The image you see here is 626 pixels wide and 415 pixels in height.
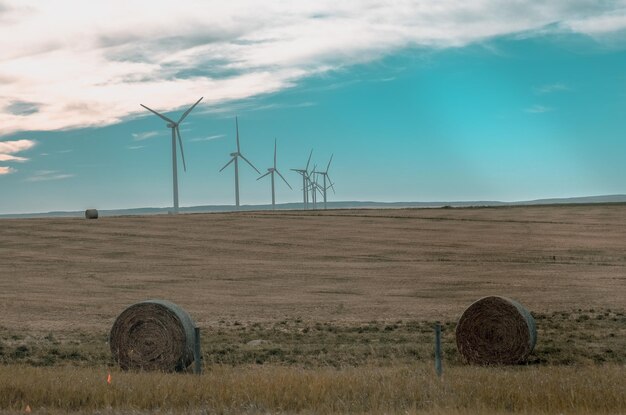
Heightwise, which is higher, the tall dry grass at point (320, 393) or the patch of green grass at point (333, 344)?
the tall dry grass at point (320, 393)

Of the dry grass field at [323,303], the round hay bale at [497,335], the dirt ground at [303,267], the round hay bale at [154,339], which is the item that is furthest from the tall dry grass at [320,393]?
the dirt ground at [303,267]

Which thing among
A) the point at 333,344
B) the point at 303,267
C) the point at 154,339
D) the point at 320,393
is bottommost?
the point at 333,344

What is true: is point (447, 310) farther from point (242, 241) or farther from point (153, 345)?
point (242, 241)

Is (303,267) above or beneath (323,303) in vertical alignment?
above

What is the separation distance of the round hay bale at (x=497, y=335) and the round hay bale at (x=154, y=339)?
21.0ft

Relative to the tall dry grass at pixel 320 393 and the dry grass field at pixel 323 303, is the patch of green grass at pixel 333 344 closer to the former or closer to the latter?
the dry grass field at pixel 323 303

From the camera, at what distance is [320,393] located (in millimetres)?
13312

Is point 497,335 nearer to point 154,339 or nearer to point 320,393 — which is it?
point 154,339

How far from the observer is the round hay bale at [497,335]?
789 inches

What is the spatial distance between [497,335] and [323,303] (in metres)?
12.0

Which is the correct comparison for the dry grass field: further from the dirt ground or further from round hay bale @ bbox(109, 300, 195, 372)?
round hay bale @ bbox(109, 300, 195, 372)

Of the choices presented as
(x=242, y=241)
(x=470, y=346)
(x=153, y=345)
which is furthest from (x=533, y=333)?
(x=242, y=241)

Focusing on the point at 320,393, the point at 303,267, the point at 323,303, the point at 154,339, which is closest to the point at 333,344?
the point at 154,339

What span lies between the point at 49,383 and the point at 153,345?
540 cm
